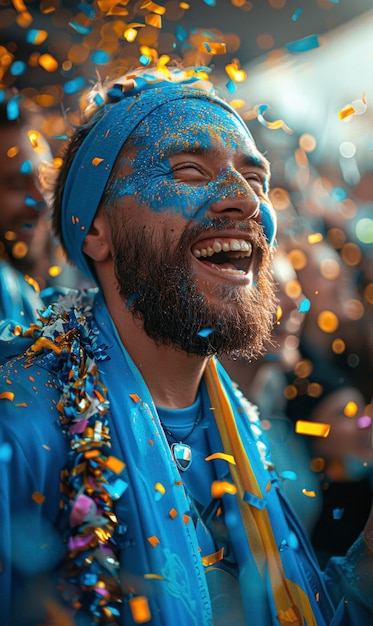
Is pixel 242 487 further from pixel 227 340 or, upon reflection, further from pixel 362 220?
pixel 362 220

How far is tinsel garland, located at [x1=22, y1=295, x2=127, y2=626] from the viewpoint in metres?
1.63

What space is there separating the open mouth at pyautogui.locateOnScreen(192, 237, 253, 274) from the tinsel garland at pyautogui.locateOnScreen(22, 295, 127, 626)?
483mm

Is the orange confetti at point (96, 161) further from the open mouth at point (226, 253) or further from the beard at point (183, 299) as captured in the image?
the open mouth at point (226, 253)

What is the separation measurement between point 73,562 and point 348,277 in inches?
90.1

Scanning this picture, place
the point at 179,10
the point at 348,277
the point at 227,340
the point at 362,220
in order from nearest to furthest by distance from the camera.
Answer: the point at 227,340, the point at 348,277, the point at 362,220, the point at 179,10

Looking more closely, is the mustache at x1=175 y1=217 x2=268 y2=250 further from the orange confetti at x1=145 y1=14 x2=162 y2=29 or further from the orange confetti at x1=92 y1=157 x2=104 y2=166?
the orange confetti at x1=145 y1=14 x2=162 y2=29

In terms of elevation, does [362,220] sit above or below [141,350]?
above

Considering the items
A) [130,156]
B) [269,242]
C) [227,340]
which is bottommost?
[227,340]

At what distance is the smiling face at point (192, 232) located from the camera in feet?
6.73

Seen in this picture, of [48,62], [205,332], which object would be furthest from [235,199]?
[48,62]

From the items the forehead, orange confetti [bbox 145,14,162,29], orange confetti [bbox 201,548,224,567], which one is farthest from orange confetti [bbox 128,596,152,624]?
orange confetti [bbox 145,14,162,29]

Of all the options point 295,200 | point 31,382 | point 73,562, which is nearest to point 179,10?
point 295,200

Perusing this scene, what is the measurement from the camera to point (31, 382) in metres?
1.89

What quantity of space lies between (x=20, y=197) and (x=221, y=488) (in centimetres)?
170
